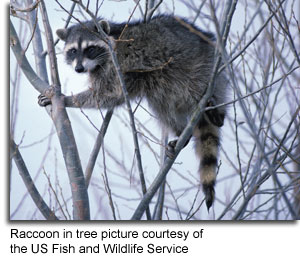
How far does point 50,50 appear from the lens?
104 inches

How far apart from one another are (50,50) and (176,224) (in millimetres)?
1335

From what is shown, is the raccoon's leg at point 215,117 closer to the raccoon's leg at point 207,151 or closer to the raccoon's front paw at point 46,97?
the raccoon's leg at point 207,151

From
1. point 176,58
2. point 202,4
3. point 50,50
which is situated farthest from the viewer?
point 176,58

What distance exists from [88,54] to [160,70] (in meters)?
0.58

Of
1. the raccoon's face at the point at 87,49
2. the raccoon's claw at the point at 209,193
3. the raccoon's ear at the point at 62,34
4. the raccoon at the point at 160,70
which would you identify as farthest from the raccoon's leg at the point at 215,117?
the raccoon's ear at the point at 62,34

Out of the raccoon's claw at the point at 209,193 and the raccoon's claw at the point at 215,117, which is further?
the raccoon's claw at the point at 215,117

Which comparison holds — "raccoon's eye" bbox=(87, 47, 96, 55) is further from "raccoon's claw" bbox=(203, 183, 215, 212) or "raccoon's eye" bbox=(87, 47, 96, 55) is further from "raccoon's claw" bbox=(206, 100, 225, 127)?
"raccoon's claw" bbox=(203, 183, 215, 212)

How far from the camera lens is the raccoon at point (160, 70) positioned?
3.21m

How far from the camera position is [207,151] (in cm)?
315

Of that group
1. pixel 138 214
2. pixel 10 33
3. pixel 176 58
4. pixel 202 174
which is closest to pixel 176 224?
pixel 138 214

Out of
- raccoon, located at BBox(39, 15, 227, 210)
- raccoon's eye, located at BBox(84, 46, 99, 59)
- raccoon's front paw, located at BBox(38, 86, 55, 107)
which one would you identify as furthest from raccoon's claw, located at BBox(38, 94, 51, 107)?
raccoon's eye, located at BBox(84, 46, 99, 59)

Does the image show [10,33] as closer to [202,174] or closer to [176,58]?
[176,58]

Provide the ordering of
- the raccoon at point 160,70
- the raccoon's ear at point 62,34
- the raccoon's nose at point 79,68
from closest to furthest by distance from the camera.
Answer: the raccoon's nose at point 79,68 → the raccoon at point 160,70 → the raccoon's ear at point 62,34
